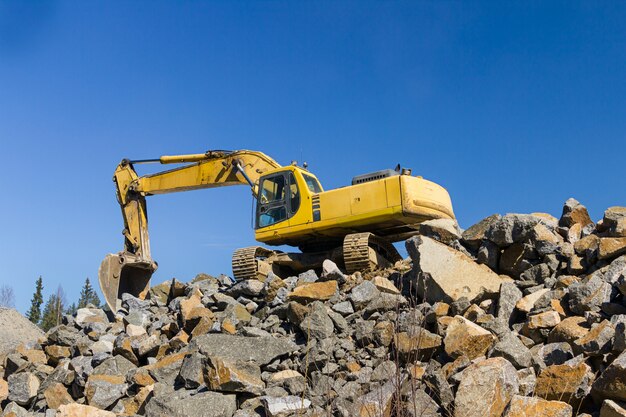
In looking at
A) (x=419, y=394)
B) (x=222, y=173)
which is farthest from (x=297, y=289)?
(x=222, y=173)

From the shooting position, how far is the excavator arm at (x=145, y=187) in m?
14.2

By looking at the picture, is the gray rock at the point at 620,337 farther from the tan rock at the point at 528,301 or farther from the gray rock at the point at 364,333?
the gray rock at the point at 364,333

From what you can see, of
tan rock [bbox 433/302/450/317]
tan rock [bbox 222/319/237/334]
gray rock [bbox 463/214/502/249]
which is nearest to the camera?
tan rock [bbox 433/302/450/317]

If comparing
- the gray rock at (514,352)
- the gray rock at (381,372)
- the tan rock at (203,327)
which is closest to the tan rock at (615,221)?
the gray rock at (514,352)

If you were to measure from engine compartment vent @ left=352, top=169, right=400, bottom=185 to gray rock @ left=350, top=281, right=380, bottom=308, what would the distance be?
130 inches

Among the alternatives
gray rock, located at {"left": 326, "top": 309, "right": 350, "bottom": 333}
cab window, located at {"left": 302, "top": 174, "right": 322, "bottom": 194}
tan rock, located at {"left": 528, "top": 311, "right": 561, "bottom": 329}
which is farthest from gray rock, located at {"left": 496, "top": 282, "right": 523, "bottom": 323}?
cab window, located at {"left": 302, "top": 174, "right": 322, "bottom": 194}

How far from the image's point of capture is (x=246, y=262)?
42.2ft

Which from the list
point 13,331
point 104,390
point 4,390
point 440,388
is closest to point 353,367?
point 440,388

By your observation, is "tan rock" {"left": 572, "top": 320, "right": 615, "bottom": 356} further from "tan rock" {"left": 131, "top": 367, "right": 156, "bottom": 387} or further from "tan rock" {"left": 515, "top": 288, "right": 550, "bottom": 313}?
"tan rock" {"left": 131, "top": 367, "right": 156, "bottom": 387}

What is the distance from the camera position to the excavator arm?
14203mm

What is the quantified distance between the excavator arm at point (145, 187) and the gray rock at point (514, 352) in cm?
732

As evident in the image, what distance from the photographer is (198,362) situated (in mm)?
8680

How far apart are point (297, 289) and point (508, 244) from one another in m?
3.09

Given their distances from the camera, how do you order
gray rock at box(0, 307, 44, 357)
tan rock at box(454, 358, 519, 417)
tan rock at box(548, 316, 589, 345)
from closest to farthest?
1. tan rock at box(454, 358, 519, 417)
2. tan rock at box(548, 316, 589, 345)
3. gray rock at box(0, 307, 44, 357)
